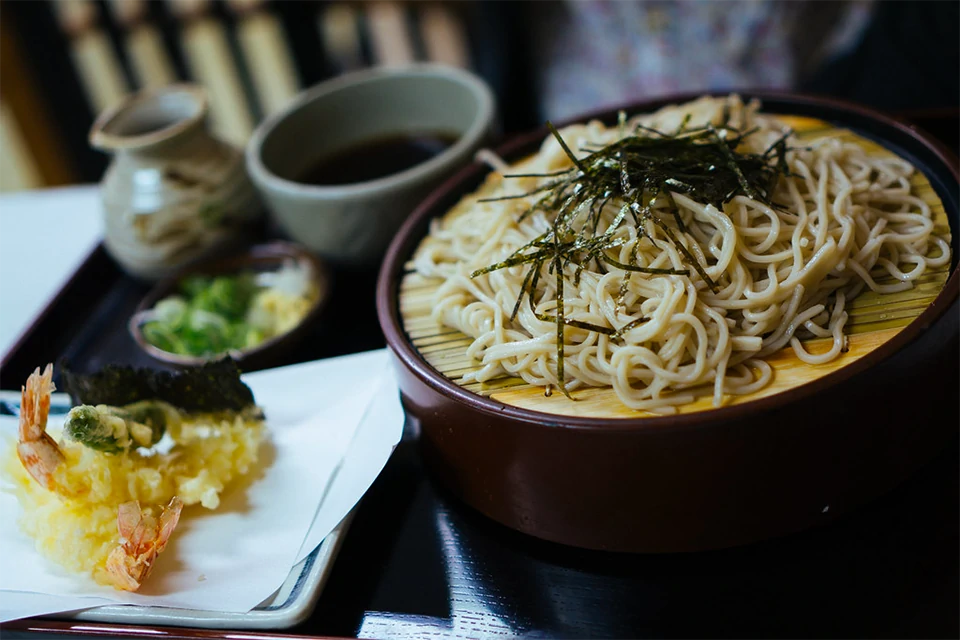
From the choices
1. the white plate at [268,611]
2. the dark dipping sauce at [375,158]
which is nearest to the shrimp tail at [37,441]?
the white plate at [268,611]

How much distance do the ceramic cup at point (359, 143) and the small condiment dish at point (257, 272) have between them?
67 mm

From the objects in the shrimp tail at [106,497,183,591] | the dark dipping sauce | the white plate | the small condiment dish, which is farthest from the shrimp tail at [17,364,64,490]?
the dark dipping sauce

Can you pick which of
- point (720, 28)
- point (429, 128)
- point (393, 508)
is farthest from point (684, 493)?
point (720, 28)

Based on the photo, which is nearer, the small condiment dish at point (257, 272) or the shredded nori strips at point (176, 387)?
the shredded nori strips at point (176, 387)

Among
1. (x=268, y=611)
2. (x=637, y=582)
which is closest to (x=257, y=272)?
(x=268, y=611)

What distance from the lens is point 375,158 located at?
99.3 inches

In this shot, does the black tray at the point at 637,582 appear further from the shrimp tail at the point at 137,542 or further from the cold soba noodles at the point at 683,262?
the cold soba noodles at the point at 683,262

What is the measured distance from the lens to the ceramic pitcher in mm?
2336

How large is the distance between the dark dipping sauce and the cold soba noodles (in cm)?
79

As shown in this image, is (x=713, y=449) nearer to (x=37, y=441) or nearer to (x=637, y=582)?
(x=637, y=582)

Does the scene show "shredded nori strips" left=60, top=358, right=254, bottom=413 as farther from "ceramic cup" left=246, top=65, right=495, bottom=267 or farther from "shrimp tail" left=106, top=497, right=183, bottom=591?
"ceramic cup" left=246, top=65, right=495, bottom=267

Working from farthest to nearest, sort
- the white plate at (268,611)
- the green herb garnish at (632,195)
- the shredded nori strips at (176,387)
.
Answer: the shredded nori strips at (176,387)
the green herb garnish at (632,195)
the white plate at (268,611)

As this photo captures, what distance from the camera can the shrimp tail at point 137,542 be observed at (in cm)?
141

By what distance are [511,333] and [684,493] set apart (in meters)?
0.42
